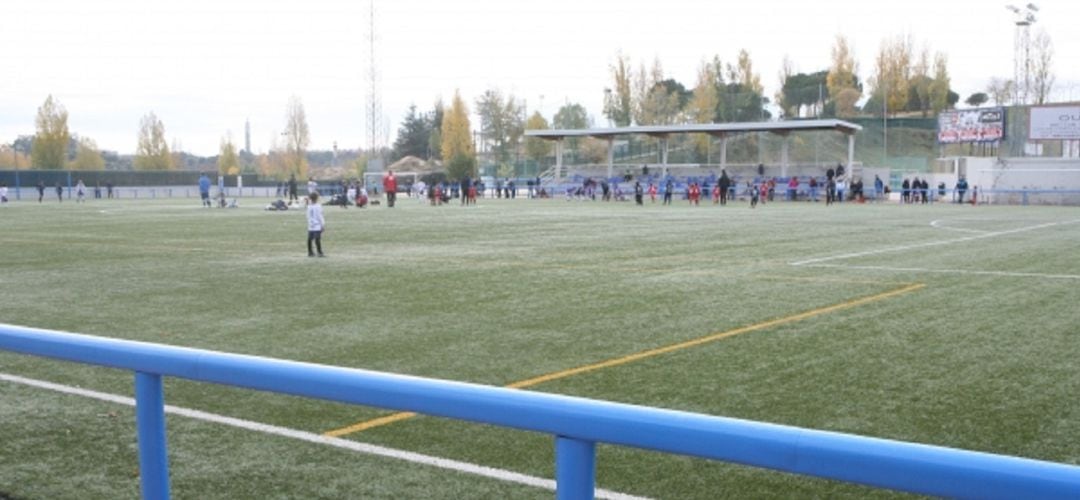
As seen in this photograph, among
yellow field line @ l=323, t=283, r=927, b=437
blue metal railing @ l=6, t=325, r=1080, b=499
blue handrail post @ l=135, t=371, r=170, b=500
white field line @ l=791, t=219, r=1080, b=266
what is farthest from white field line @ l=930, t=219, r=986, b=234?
blue metal railing @ l=6, t=325, r=1080, b=499

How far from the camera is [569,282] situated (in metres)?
15.3

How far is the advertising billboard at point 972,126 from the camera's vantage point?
63188 mm

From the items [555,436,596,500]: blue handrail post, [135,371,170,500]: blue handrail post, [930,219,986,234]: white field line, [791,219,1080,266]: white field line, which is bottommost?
[791,219,1080,266]: white field line

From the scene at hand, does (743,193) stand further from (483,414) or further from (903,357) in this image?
(483,414)

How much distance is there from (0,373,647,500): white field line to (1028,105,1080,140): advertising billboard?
62.1 metres

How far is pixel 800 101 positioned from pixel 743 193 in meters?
53.6

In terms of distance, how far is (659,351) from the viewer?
952cm

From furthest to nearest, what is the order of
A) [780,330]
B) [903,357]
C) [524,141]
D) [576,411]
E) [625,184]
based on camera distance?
[524,141]
[625,184]
[780,330]
[903,357]
[576,411]

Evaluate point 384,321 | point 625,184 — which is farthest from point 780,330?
point 625,184

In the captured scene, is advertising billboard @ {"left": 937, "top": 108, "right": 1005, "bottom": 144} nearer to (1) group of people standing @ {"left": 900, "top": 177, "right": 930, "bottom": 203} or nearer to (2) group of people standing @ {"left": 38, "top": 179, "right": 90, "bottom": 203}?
(1) group of people standing @ {"left": 900, "top": 177, "right": 930, "bottom": 203}

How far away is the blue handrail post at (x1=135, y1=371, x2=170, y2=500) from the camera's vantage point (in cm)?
366

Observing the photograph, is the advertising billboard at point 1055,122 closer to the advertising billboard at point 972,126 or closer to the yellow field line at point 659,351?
the advertising billboard at point 972,126

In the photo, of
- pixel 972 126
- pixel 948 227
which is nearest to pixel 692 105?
pixel 972 126

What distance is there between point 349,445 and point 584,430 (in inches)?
154
